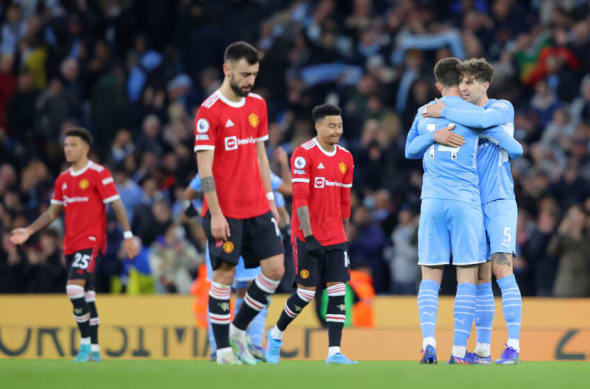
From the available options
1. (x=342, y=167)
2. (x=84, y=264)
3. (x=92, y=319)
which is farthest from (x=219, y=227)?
(x=92, y=319)

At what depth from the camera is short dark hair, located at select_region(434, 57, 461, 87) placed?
873 cm

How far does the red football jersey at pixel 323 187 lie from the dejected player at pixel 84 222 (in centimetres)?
201

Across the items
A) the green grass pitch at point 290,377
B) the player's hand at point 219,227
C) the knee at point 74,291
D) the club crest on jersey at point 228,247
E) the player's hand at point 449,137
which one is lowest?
the green grass pitch at point 290,377

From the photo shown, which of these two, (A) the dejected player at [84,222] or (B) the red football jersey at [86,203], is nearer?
(A) the dejected player at [84,222]

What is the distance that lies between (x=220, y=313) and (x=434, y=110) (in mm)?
2464

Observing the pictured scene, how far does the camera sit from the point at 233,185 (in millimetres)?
8156

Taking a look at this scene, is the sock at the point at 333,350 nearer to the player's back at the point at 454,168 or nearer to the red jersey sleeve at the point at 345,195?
the red jersey sleeve at the point at 345,195

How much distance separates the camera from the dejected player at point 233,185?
7.99m

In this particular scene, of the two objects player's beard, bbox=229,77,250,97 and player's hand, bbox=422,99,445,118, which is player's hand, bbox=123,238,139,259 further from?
player's hand, bbox=422,99,445,118

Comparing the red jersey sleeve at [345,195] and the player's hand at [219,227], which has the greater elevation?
the red jersey sleeve at [345,195]

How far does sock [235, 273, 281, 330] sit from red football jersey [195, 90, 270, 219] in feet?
2.06

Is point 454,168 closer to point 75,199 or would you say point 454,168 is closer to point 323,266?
point 323,266

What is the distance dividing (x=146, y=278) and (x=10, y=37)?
7022 millimetres

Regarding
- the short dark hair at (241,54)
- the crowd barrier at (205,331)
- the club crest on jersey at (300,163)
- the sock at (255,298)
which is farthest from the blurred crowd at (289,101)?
the short dark hair at (241,54)
